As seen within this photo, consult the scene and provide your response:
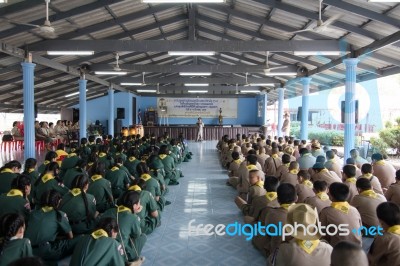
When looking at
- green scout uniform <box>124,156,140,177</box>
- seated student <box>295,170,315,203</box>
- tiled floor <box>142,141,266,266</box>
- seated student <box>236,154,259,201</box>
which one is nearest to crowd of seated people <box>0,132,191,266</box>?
tiled floor <box>142,141,266,266</box>

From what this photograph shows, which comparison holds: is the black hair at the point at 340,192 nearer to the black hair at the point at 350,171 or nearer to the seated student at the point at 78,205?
the black hair at the point at 350,171

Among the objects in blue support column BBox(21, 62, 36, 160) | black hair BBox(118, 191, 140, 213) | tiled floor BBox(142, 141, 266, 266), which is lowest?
tiled floor BBox(142, 141, 266, 266)

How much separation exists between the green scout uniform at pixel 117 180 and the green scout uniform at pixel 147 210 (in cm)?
134

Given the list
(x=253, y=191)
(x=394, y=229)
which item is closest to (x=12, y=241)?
(x=253, y=191)

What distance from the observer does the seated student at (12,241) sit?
102 inches

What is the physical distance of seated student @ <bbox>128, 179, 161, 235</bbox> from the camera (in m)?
4.42

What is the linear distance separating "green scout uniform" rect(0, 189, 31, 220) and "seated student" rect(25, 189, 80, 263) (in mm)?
521

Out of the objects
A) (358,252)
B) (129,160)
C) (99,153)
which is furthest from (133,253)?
(99,153)

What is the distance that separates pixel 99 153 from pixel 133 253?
4.24 metres

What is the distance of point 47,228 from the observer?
3.54 meters

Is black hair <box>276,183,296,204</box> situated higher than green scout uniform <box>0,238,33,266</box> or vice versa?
black hair <box>276,183,296,204</box>

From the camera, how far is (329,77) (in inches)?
577

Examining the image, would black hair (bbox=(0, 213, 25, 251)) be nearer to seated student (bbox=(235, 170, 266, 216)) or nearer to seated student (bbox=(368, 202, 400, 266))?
seated student (bbox=(235, 170, 266, 216))

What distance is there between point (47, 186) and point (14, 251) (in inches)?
91.6
